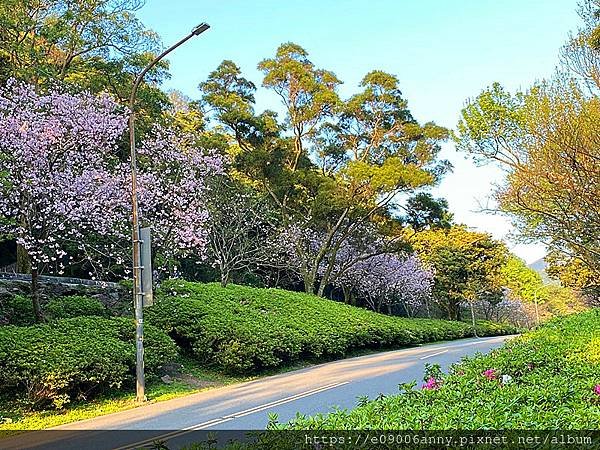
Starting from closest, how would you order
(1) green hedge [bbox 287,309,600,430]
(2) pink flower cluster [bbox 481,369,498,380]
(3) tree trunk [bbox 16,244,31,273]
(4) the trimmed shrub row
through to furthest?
(1) green hedge [bbox 287,309,600,430] → (2) pink flower cluster [bbox 481,369,498,380] → (4) the trimmed shrub row → (3) tree trunk [bbox 16,244,31,273]

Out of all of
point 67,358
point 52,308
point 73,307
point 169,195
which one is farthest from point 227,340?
point 67,358

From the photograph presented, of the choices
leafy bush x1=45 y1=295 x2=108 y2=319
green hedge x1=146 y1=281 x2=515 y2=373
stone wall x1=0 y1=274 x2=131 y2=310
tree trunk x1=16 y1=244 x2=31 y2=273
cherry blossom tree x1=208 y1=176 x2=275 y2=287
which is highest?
cherry blossom tree x1=208 y1=176 x2=275 y2=287

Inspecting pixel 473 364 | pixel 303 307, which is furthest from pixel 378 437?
pixel 303 307

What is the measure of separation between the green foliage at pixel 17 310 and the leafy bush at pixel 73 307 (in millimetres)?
410

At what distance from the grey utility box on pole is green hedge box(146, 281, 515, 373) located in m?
3.61

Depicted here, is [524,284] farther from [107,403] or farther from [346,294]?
[107,403]

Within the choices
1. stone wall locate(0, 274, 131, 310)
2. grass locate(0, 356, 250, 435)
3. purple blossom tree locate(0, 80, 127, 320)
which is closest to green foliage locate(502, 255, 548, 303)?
stone wall locate(0, 274, 131, 310)

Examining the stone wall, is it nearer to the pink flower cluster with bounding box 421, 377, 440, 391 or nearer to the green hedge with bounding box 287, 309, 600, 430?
the pink flower cluster with bounding box 421, 377, 440, 391

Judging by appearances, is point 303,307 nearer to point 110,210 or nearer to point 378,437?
point 110,210

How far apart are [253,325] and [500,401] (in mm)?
11954

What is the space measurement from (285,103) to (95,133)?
15678 mm

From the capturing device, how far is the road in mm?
7715

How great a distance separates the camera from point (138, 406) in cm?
1045

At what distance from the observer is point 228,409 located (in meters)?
9.71
